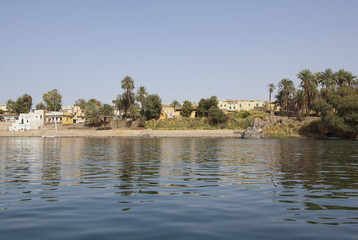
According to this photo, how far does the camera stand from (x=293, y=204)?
41.6 ft

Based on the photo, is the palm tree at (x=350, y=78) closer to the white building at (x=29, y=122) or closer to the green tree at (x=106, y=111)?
the green tree at (x=106, y=111)

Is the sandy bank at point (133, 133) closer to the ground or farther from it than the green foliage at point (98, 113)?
closer to the ground

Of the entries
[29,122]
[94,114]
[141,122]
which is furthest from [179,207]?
[29,122]

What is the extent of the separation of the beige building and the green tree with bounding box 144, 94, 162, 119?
36517 mm

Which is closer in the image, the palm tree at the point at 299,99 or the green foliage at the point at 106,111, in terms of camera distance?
the palm tree at the point at 299,99

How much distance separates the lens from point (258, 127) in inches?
4154

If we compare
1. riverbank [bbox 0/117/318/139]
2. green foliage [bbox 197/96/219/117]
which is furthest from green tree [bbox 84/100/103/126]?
green foliage [bbox 197/96/219/117]

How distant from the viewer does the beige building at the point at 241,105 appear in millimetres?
157650

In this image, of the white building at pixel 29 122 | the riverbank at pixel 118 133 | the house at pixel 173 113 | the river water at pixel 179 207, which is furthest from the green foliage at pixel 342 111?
the white building at pixel 29 122

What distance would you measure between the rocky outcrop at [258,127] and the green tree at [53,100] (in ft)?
340

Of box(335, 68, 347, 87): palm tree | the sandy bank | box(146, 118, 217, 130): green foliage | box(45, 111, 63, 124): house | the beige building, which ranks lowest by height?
the sandy bank

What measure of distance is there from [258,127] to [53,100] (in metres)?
110

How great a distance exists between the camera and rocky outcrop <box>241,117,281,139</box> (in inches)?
3971

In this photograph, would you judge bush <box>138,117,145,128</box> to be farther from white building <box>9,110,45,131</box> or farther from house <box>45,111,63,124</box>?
white building <box>9,110,45,131</box>
